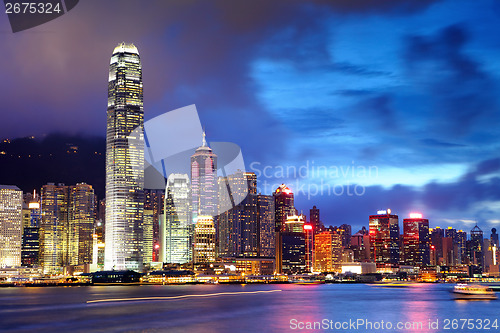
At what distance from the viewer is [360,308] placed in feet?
383

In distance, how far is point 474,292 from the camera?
166500 mm

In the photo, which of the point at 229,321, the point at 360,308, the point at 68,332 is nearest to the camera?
the point at 68,332

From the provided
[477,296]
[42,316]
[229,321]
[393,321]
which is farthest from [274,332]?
[477,296]

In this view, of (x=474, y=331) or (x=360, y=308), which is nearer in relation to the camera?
(x=474, y=331)

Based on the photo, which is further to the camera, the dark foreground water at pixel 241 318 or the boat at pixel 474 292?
the boat at pixel 474 292

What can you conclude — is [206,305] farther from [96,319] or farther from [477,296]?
[477,296]

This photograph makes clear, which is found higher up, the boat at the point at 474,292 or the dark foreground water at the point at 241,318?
the dark foreground water at the point at 241,318

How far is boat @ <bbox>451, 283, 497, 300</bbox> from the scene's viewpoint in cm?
15716

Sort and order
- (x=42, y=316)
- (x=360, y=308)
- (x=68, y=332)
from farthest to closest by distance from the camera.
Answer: (x=360, y=308)
(x=42, y=316)
(x=68, y=332)

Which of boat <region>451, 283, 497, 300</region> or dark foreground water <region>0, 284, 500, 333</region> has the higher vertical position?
dark foreground water <region>0, 284, 500, 333</region>

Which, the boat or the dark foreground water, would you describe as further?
the boat

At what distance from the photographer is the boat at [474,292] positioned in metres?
157

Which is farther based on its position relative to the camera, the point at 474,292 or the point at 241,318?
the point at 474,292

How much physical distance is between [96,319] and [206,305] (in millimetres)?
33796
